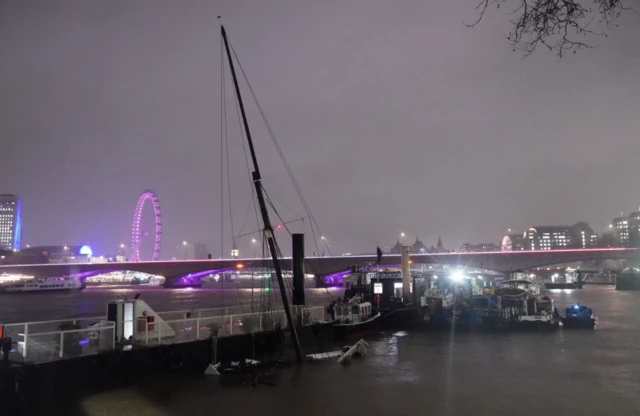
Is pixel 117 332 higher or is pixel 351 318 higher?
pixel 117 332

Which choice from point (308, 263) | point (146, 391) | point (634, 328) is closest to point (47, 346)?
point (146, 391)

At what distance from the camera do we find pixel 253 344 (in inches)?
1128

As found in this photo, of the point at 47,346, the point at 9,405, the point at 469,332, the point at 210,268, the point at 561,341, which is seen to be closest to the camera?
the point at 9,405

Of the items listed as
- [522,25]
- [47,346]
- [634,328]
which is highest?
[522,25]

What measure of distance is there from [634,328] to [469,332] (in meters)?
16.6

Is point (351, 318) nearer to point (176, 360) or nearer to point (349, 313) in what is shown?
point (349, 313)

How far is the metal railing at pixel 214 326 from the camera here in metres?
24.5

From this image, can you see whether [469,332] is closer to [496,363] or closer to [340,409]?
[496,363]

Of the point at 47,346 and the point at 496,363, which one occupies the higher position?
the point at 47,346

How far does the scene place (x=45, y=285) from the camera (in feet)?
482

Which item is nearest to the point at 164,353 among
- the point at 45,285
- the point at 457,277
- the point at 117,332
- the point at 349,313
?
the point at 117,332

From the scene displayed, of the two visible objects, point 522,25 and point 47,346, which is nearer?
point 522,25

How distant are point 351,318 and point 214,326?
53.0ft

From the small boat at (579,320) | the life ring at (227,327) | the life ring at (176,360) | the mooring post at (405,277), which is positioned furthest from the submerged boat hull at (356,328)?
the small boat at (579,320)
